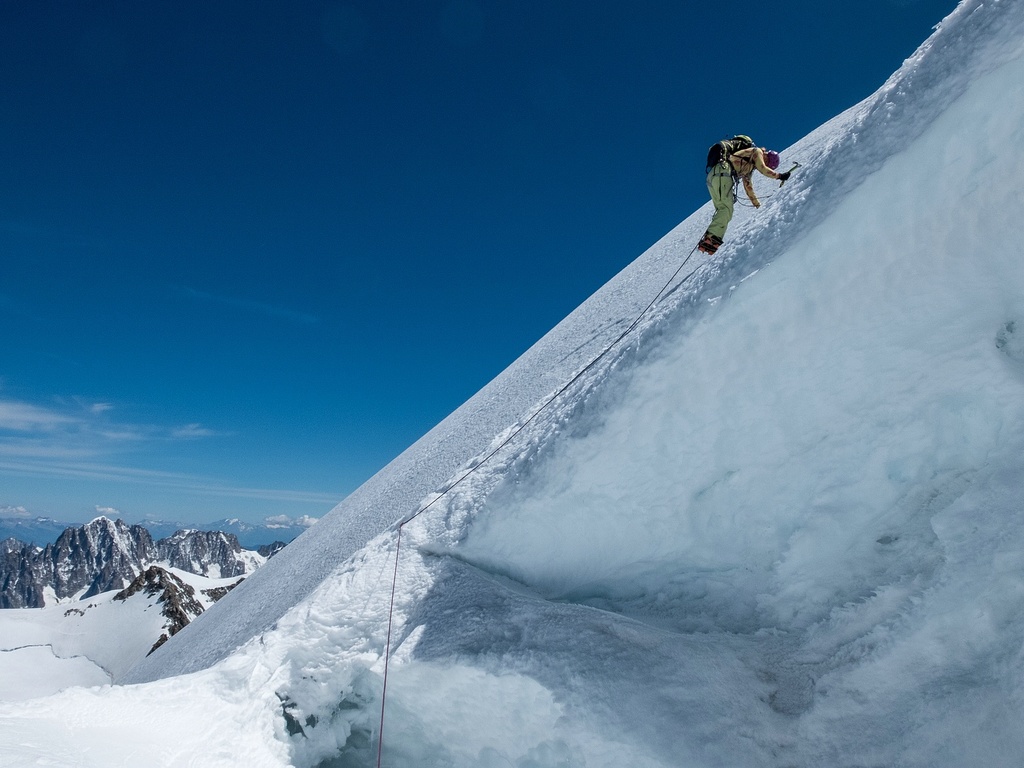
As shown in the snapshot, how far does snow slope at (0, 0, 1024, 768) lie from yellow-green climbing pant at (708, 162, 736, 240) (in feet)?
3.48

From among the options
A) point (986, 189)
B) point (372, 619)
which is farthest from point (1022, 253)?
point (372, 619)

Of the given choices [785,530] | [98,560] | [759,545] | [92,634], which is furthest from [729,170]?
[98,560]

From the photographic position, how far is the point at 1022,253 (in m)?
3.51

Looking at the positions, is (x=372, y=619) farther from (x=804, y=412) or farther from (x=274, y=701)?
(x=804, y=412)

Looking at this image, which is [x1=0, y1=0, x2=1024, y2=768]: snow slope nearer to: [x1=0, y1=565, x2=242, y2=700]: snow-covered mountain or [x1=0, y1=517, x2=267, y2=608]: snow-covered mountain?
[x1=0, y1=565, x2=242, y2=700]: snow-covered mountain

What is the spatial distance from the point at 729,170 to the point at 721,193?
0.78 ft

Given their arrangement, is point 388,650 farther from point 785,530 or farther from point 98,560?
point 98,560

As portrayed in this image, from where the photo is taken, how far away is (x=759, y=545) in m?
4.32

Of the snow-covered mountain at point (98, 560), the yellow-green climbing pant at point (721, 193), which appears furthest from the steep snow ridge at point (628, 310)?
the snow-covered mountain at point (98, 560)

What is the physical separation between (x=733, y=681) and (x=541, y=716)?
1304 millimetres

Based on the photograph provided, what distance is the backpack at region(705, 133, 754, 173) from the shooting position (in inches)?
219

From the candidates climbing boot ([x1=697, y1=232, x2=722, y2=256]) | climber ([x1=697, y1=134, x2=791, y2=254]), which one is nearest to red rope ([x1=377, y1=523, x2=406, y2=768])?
climbing boot ([x1=697, y1=232, x2=722, y2=256])

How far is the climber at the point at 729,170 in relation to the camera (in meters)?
5.48

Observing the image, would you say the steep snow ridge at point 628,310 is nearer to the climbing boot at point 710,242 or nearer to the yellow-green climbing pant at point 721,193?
the yellow-green climbing pant at point 721,193
